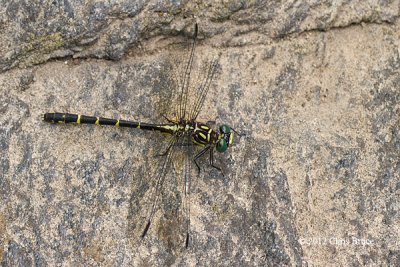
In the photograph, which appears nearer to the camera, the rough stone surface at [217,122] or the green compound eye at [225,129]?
the rough stone surface at [217,122]

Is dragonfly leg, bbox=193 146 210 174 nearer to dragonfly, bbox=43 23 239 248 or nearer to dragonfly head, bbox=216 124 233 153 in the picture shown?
dragonfly, bbox=43 23 239 248

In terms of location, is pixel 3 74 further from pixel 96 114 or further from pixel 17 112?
pixel 96 114

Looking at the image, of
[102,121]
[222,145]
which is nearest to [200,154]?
[222,145]

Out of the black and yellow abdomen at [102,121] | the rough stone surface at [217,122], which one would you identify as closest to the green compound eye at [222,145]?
the rough stone surface at [217,122]

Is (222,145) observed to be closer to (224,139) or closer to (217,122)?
(224,139)

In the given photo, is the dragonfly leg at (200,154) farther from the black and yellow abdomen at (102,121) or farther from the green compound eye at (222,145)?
the black and yellow abdomen at (102,121)

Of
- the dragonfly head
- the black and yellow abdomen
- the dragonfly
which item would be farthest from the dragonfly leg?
→ the black and yellow abdomen

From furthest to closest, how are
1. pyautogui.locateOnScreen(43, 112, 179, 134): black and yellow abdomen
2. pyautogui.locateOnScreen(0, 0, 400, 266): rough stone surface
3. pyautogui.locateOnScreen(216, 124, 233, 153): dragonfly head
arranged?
pyautogui.locateOnScreen(216, 124, 233, 153): dragonfly head
pyautogui.locateOnScreen(43, 112, 179, 134): black and yellow abdomen
pyautogui.locateOnScreen(0, 0, 400, 266): rough stone surface
